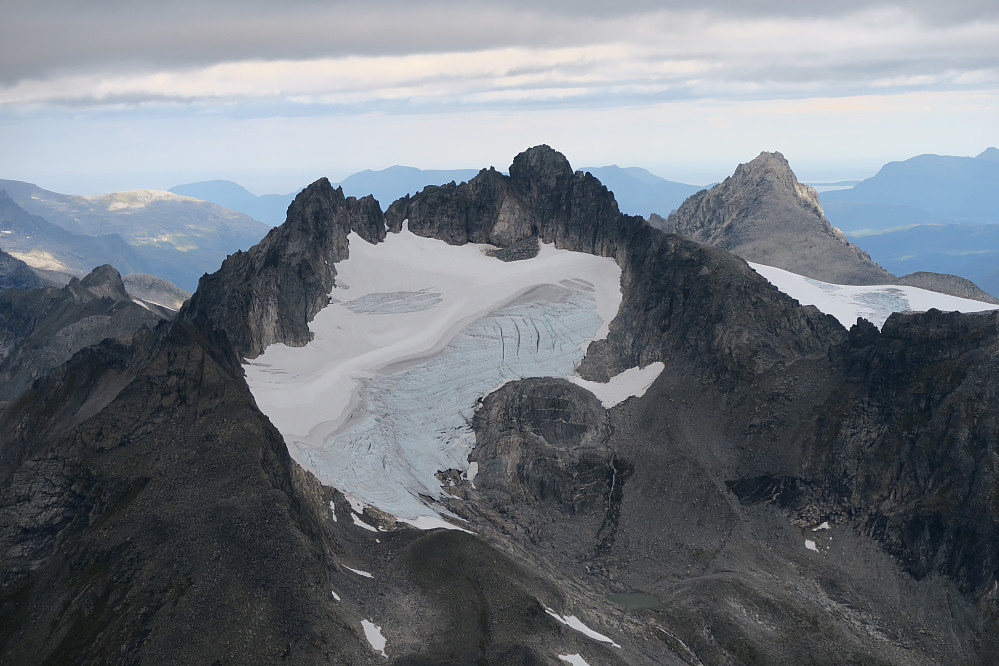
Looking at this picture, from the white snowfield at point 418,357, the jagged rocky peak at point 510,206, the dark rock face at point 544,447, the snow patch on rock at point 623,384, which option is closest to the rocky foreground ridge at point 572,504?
the dark rock face at point 544,447

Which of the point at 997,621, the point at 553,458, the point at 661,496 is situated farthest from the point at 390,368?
the point at 997,621

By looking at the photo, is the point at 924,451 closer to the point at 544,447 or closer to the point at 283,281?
the point at 544,447

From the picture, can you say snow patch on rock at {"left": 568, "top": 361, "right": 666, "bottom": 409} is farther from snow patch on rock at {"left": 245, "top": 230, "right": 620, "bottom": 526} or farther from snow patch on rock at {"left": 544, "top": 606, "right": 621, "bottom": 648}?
snow patch on rock at {"left": 544, "top": 606, "right": 621, "bottom": 648}

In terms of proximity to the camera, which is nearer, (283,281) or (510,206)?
(283,281)

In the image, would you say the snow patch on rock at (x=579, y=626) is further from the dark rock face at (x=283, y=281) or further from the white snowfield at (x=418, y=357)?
the dark rock face at (x=283, y=281)

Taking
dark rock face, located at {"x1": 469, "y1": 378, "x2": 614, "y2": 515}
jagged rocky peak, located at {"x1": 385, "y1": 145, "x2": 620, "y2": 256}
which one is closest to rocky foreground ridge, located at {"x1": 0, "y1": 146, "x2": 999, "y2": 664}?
dark rock face, located at {"x1": 469, "y1": 378, "x2": 614, "y2": 515}

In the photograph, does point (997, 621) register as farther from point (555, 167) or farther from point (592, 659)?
point (555, 167)

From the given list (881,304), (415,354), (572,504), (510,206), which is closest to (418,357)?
(415,354)
